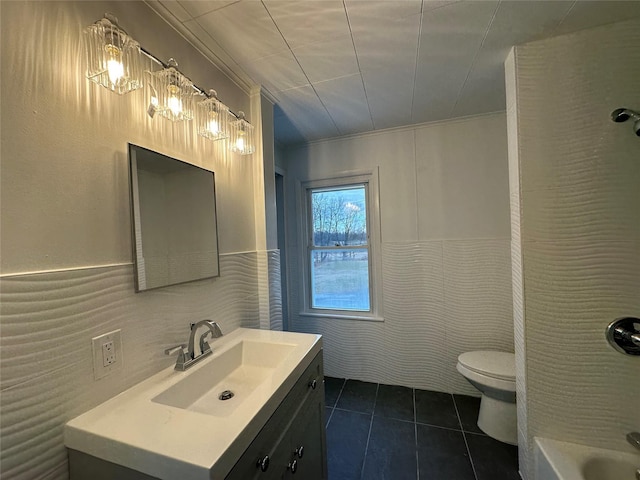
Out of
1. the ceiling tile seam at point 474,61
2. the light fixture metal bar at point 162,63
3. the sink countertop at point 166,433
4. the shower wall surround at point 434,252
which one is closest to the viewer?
the sink countertop at point 166,433

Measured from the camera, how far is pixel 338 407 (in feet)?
6.90

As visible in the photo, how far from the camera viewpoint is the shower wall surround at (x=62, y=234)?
0.68 metres

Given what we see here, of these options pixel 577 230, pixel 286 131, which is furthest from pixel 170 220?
pixel 577 230

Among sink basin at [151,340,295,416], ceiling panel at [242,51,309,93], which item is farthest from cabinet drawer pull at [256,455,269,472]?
ceiling panel at [242,51,309,93]

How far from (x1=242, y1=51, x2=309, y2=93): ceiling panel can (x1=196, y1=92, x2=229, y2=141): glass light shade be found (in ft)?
1.26

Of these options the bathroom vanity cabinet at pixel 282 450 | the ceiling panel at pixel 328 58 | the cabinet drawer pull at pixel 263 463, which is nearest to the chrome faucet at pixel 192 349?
the bathroom vanity cabinet at pixel 282 450

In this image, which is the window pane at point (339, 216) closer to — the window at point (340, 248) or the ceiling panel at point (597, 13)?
the window at point (340, 248)

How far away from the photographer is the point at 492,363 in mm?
1798

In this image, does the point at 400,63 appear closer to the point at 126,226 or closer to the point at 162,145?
the point at 162,145

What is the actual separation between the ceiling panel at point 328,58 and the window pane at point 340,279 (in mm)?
1463

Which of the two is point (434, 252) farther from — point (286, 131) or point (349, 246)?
point (286, 131)

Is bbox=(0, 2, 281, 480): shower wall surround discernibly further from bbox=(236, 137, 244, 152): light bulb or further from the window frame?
the window frame

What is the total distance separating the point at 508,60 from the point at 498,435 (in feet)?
7.33

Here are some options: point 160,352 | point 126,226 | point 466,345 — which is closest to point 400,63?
point 126,226
